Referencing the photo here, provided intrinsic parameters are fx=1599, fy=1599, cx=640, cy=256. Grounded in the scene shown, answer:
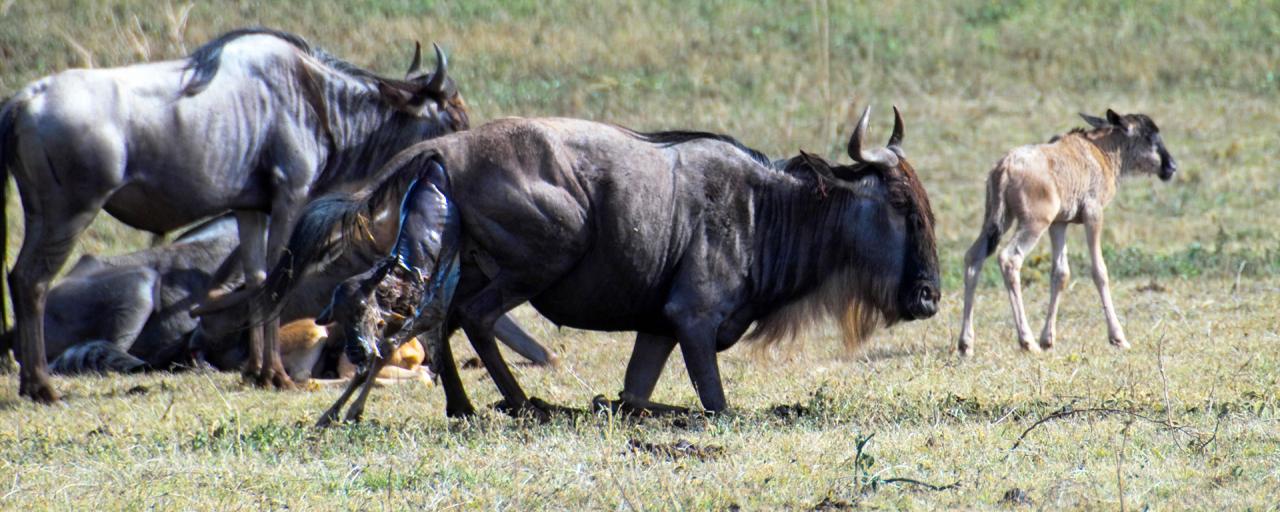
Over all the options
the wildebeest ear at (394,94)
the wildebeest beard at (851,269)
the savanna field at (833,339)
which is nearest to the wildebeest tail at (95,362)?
the savanna field at (833,339)

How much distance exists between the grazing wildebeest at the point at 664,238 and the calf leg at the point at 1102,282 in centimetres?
320

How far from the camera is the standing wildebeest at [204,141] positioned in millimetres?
8594

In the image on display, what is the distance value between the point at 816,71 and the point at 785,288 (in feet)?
47.4

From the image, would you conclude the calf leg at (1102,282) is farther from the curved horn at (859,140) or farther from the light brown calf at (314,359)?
the light brown calf at (314,359)

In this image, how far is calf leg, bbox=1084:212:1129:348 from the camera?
1018cm

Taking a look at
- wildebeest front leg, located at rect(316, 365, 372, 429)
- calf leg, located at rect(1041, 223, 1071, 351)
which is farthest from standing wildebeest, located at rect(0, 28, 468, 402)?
calf leg, located at rect(1041, 223, 1071, 351)

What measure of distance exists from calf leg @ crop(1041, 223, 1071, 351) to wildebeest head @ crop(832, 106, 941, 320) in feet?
10.5

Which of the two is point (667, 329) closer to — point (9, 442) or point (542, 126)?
point (542, 126)

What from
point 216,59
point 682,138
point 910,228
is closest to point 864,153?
point 910,228

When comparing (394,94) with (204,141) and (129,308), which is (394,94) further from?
(129,308)

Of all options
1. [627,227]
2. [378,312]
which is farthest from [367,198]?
[627,227]

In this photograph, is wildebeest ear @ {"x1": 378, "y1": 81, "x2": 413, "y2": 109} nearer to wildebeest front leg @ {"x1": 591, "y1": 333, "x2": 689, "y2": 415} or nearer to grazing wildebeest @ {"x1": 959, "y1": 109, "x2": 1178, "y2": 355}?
wildebeest front leg @ {"x1": 591, "y1": 333, "x2": 689, "y2": 415}

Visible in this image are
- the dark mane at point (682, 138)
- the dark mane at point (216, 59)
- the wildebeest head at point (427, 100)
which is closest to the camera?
the dark mane at point (682, 138)

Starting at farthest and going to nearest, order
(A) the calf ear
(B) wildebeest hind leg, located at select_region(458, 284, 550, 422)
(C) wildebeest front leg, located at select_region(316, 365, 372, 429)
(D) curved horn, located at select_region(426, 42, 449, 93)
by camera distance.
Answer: (A) the calf ear < (D) curved horn, located at select_region(426, 42, 449, 93) < (B) wildebeest hind leg, located at select_region(458, 284, 550, 422) < (C) wildebeest front leg, located at select_region(316, 365, 372, 429)
